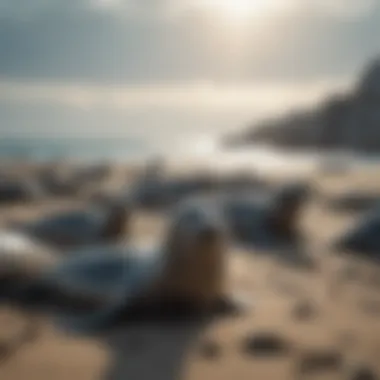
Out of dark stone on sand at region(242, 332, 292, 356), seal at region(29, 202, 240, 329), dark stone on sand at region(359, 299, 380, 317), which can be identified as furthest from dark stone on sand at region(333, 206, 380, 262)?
dark stone on sand at region(242, 332, 292, 356)

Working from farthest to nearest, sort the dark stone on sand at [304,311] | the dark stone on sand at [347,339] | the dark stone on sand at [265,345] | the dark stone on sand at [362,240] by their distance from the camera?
the dark stone on sand at [362,240], the dark stone on sand at [304,311], the dark stone on sand at [347,339], the dark stone on sand at [265,345]

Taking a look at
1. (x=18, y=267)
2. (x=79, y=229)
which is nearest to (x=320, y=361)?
(x=18, y=267)

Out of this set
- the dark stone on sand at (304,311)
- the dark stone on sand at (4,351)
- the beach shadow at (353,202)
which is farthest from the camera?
the beach shadow at (353,202)

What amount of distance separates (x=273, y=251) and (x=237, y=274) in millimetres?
1720

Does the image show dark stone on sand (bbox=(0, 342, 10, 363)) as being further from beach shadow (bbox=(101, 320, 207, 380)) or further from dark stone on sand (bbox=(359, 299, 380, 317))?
dark stone on sand (bbox=(359, 299, 380, 317))

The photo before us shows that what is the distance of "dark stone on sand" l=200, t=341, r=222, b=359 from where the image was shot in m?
4.89

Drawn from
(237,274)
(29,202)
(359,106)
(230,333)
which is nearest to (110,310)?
(230,333)

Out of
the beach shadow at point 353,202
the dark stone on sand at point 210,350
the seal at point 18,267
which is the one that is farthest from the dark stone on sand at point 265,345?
the beach shadow at point 353,202

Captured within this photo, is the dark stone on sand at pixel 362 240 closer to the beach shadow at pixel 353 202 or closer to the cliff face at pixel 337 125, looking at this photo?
the beach shadow at pixel 353 202

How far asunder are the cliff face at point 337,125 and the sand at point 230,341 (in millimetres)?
51450

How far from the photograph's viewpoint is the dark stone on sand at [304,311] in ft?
19.1

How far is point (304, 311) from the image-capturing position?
19.7 feet

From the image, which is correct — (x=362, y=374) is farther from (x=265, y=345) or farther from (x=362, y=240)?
(x=362, y=240)

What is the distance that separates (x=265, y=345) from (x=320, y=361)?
0.49 m
